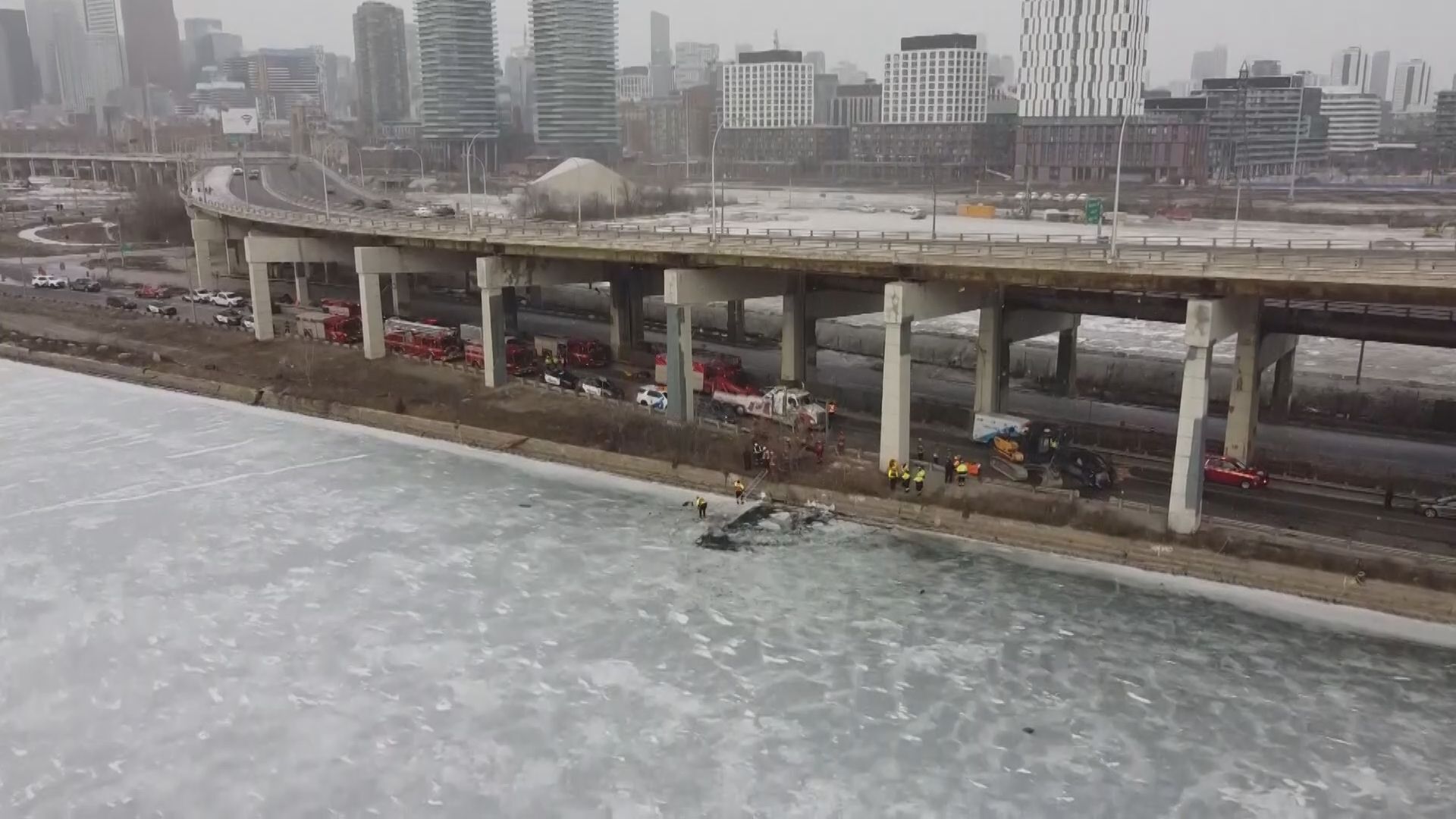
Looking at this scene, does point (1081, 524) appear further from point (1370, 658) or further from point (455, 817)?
point (455, 817)

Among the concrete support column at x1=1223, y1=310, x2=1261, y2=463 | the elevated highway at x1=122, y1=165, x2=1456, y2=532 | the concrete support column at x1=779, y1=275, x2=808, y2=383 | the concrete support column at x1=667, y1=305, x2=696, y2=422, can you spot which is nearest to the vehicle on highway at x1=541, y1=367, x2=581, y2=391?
the elevated highway at x1=122, y1=165, x2=1456, y2=532

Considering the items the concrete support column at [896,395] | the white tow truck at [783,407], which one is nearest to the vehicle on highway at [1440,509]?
the concrete support column at [896,395]

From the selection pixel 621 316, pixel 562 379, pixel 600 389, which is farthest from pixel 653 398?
pixel 621 316

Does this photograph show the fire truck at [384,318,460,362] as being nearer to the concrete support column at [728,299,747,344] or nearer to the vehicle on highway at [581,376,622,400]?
the vehicle on highway at [581,376,622,400]

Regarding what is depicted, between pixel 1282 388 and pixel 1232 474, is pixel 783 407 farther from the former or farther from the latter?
pixel 1282 388

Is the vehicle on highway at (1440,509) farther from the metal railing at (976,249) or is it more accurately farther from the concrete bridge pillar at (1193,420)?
the metal railing at (976,249)
